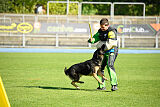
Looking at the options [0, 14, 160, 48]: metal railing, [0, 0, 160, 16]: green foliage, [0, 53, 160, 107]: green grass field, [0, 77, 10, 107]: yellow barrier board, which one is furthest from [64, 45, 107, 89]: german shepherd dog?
[0, 0, 160, 16]: green foliage

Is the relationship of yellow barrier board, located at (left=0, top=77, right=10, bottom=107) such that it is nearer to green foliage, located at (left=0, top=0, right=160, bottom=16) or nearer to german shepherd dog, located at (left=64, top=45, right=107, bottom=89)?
german shepherd dog, located at (left=64, top=45, right=107, bottom=89)

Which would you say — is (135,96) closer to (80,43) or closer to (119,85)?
(119,85)

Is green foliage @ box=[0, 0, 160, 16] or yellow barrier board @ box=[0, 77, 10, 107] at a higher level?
green foliage @ box=[0, 0, 160, 16]

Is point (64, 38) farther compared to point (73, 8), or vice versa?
point (73, 8)

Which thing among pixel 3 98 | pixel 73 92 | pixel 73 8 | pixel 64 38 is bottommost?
pixel 73 92

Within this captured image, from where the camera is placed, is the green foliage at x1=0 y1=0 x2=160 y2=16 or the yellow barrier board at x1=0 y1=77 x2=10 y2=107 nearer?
the yellow barrier board at x1=0 y1=77 x2=10 y2=107

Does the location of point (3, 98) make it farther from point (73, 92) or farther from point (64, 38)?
point (64, 38)

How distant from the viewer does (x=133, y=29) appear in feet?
92.5

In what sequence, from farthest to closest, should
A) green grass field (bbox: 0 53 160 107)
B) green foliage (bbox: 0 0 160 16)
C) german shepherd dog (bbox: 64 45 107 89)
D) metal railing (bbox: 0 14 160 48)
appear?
1. green foliage (bbox: 0 0 160 16)
2. metal railing (bbox: 0 14 160 48)
3. german shepherd dog (bbox: 64 45 107 89)
4. green grass field (bbox: 0 53 160 107)

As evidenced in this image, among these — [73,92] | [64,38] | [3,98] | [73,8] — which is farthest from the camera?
[73,8]

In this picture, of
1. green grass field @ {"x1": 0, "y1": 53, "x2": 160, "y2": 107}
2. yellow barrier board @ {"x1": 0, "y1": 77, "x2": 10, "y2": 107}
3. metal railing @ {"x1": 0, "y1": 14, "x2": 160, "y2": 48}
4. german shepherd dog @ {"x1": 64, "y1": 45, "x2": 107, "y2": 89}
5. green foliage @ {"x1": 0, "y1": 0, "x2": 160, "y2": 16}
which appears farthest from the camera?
green foliage @ {"x1": 0, "y1": 0, "x2": 160, "y2": 16}

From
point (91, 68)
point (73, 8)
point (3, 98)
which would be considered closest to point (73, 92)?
point (91, 68)

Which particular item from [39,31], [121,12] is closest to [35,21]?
[39,31]

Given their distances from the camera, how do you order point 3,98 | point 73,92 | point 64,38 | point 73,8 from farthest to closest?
point 73,8 < point 64,38 < point 73,92 < point 3,98
